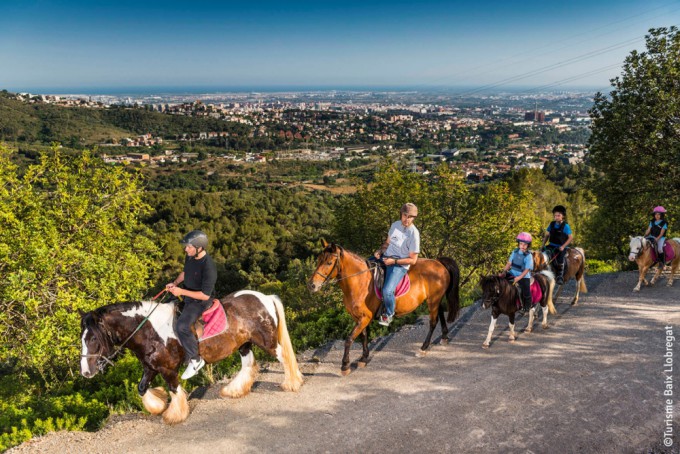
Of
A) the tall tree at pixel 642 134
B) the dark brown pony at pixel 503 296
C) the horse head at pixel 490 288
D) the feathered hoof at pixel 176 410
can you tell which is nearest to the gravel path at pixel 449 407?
the feathered hoof at pixel 176 410

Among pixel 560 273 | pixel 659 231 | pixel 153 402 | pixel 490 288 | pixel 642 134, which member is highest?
pixel 642 134

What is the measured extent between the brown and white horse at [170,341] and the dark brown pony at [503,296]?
4265 millimetres

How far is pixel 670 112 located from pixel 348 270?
14.5 meters

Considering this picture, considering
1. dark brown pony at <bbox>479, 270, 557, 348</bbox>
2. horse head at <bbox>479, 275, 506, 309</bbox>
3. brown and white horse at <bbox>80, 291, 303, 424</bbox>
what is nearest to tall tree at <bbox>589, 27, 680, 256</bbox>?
dark brown pony at <bbox>479, 270, 557, 348</bbox>

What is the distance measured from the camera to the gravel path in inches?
227

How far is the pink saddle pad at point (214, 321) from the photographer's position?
259 inches

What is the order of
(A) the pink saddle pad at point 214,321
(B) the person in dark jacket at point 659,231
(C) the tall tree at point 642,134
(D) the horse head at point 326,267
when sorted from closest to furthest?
(A) the pink saddle pad at point 214,321, (D) the horse head at point 326,267, (B) the person in dark jacket at point 659,231, (C) the tall tree at point 642,134

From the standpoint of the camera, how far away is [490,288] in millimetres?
8727

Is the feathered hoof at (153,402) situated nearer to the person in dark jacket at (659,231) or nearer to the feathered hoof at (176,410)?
the feathered hoof at (176,410)

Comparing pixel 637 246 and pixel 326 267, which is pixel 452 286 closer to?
pixel 326 267

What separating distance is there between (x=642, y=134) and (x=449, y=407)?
1517 cm

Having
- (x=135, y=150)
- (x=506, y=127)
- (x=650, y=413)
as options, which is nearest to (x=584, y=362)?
(x=650, y=413)

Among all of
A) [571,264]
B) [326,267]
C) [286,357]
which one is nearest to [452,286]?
[326,267]

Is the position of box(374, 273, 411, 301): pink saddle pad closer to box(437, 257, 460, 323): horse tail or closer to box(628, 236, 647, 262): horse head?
box(437, 257, 460, 323): horse tail
